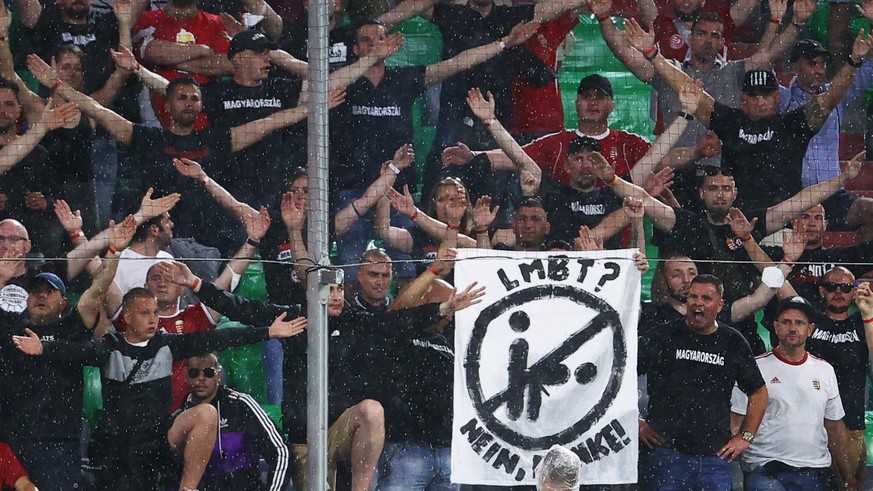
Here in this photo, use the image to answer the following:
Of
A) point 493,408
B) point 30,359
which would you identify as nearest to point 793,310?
point 493,408

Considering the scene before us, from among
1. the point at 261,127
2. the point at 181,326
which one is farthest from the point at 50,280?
the point at 261,127

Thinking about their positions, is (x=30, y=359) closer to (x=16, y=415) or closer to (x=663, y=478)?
(x=16, y=415)

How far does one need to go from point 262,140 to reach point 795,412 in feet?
11.4

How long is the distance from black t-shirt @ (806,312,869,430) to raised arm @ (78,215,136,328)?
3.94 meters

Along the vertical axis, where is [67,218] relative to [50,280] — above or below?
above

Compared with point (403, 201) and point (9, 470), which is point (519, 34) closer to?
point (403, 201)

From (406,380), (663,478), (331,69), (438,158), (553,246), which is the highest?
(331,69)

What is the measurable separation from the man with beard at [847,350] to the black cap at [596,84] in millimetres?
1715

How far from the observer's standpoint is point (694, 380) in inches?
321

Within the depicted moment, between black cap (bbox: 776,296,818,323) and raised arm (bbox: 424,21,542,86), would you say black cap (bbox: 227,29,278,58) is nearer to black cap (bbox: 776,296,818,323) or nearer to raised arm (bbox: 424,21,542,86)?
raised arm (bbox: 424,21,542,86)

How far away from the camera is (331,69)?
30.1 ft

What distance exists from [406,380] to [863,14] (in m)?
3.80

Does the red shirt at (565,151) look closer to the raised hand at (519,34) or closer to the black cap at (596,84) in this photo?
the black cap at (596,84)

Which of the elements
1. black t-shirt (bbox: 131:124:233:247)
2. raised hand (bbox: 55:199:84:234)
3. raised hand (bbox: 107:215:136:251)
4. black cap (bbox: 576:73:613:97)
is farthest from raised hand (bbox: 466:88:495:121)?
raised hand (bbox: 55:199:84:234)
